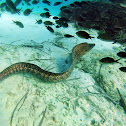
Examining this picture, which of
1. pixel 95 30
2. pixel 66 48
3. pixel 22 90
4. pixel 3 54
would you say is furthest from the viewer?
pixel 95 30

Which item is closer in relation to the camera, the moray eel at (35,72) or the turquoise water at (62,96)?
the turquoise water at (62,96)

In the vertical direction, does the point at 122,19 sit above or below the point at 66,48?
above

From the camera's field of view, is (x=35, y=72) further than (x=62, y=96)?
Yes

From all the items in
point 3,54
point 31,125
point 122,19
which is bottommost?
point 31,125

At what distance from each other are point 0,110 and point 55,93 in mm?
1337

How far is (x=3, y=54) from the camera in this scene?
354 centimetres

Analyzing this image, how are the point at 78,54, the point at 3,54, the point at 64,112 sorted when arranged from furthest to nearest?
the point at 78,54 < the point at 3,54 < the point at 64,112

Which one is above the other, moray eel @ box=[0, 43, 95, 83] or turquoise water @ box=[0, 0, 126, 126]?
moray eel @ box=[0, 43, 95, 83]

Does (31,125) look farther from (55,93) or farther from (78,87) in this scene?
(78,87)

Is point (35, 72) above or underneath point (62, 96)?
above

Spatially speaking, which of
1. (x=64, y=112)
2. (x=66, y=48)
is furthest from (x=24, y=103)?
(x=66, y=48)

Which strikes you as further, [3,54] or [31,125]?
[3,54]

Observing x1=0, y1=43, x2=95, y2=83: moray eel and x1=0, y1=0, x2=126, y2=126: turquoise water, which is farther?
x1=0, y1=43, x2=95, y2=83: moray eel

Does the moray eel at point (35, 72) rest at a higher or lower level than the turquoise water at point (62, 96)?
higher
